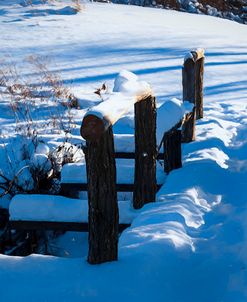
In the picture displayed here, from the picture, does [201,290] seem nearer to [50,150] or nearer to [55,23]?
[50,150]

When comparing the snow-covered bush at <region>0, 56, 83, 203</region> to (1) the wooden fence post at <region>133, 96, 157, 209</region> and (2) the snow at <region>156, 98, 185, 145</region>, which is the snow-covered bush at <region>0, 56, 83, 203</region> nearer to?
(1) the wooden fence post at <region>133, 96, 157, 209</region>

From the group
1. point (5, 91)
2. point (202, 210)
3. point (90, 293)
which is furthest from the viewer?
point (5, 91)

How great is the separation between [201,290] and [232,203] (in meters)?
1.45

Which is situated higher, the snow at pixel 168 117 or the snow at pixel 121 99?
the snow at pixel 121 99

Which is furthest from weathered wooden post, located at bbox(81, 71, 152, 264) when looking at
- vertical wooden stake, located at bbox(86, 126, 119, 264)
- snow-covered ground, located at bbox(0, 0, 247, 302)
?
snow-covered ground, located at bbox(0, 0, 247, 302)

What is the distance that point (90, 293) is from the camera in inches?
103

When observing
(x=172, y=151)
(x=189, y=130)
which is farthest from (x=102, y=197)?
(x=189, y=130)

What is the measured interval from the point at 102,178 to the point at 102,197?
0.10 metres

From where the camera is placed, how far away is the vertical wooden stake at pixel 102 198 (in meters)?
2.73

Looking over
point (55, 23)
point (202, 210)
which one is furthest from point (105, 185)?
point (55, 23)

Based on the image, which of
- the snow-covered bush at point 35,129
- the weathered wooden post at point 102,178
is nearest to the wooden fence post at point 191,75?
the snow-covered bush at point 35,129

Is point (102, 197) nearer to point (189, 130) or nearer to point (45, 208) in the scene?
point (45, 208)

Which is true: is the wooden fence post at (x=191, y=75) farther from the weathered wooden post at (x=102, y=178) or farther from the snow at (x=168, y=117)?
the weathered wooden post at (x=102, y=178)

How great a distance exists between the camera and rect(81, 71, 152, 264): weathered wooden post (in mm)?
2605
